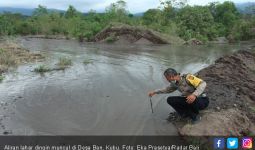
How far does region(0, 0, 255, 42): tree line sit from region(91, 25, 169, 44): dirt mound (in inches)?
145

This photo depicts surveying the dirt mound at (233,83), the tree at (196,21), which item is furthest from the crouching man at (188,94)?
the tree at (196,21)

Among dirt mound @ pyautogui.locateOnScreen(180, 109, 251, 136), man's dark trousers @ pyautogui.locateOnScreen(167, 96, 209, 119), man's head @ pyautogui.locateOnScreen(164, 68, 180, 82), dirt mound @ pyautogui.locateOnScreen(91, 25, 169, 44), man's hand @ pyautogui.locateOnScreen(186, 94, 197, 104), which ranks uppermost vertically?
man's head @ pyautogui.locateOnScreen(164, 68, 180, 82)

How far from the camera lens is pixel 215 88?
1100 cm

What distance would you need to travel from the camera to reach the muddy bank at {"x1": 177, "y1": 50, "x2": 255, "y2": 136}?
7668mm

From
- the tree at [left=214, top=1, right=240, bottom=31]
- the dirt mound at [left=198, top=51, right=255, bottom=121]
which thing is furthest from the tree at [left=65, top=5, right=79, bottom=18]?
the dirt mound at [left=198, top=51, right=255, bottom=121]

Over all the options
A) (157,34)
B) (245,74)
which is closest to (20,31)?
(157,34)

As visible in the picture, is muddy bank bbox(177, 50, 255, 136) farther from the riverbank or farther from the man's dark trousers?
the riverbank

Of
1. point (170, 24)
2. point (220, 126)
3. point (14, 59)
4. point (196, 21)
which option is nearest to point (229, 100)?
point (220, 126)

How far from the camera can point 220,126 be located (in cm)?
766

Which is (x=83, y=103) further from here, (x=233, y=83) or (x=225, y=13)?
(x=225, y=13)

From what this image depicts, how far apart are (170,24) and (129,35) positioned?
9995 millimetres

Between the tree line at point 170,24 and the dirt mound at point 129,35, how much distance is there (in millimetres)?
3675

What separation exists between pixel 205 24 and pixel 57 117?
4349 cm

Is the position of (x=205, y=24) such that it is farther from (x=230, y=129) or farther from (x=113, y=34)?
(x=230, y=129)
